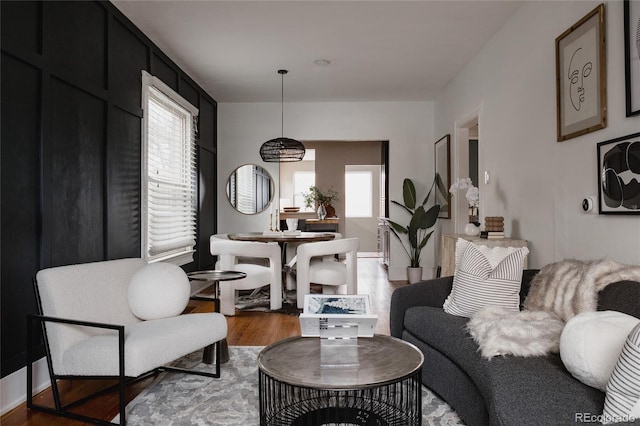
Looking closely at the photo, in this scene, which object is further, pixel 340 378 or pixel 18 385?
pixel 18 385

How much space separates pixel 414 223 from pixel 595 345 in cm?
496

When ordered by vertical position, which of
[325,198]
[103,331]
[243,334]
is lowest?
[243,334]

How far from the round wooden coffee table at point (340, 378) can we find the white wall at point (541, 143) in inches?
55.3

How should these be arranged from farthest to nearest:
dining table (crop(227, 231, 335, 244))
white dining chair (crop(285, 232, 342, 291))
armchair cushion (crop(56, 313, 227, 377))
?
1. white dining chair (crop(285, 232, 342, 291))
2. dining table (crop(227, 231, 335, 244))
3. armchair cushion (crop(56, 313, 227, 377))

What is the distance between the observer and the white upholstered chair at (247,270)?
4.60m

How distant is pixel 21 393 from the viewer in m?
2.55

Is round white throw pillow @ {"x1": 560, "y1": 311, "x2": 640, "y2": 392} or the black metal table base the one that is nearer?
round white throw pillow @ {"x1": 560, "y1": 311, "x2": 640, "y2": 392}

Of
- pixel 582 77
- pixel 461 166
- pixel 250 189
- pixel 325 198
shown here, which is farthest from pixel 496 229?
pixel 325 198

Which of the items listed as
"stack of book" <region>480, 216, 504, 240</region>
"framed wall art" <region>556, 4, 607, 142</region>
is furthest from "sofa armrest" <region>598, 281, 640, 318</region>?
"stack of book" <region>480, 216, 504, 240</region>

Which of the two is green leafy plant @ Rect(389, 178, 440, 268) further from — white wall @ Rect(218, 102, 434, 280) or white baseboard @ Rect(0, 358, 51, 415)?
white baseboard @ Rect(0, 358, 51, 415)

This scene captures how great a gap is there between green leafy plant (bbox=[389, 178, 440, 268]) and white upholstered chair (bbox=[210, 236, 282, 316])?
2.56 metres

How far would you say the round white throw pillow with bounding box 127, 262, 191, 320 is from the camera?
2.76m

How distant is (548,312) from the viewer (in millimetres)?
2379

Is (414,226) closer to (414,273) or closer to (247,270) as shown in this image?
(414,273)
